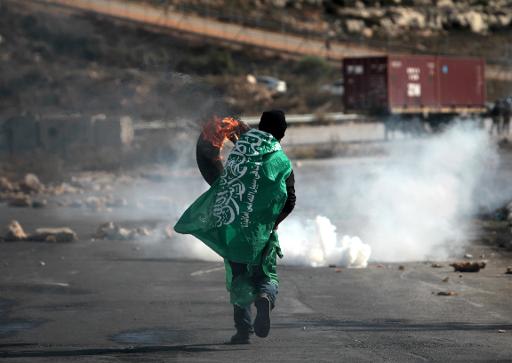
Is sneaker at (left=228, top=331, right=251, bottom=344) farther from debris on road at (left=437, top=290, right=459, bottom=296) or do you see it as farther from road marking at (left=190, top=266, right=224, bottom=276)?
road marking at (left=190, top=266, right=224, bottom=276)

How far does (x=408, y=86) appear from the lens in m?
47.2

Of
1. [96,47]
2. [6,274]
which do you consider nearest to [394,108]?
[96,47]

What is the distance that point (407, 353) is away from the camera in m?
8.02

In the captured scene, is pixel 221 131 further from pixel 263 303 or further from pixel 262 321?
pixel 262 321

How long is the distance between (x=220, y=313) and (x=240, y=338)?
1511 mm

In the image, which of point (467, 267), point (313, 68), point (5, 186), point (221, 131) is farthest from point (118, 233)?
point (313, 68)

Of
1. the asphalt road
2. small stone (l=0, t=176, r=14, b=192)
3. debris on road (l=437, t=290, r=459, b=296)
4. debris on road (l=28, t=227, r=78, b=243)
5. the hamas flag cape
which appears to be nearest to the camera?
the asphalt road

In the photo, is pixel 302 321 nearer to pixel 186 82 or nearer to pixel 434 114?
pixel 186 82

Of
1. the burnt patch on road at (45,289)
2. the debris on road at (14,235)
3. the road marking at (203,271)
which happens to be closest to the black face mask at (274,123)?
the burnt patch on road at (45,289)

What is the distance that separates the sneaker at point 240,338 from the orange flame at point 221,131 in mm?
1376

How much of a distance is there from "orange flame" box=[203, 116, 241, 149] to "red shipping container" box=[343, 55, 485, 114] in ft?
123

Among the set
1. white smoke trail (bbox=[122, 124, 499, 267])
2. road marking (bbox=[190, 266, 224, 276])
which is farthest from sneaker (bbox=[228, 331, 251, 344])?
white smoke trail (bbox=[122, 124, 499, 267])

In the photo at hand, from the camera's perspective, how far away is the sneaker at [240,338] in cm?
848

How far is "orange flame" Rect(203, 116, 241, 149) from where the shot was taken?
892cm
